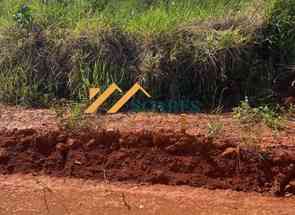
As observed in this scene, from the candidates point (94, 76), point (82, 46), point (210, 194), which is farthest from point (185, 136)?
point (82, 46)

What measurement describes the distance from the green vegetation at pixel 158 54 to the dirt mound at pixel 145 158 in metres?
0.66

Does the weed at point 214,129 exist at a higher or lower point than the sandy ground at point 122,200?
higher

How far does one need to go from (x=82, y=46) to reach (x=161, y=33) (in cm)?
81

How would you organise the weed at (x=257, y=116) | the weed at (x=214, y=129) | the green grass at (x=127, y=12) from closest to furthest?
the weed at (x=214, y=129)
the weed at (x=257, y=116)
the green grass at (x=127, y=12)

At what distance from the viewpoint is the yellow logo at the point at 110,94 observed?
4.94 metres

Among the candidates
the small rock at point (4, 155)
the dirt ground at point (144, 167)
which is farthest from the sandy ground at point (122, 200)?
the small rock at point (4, 155)

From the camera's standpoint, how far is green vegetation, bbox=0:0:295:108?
507 cm

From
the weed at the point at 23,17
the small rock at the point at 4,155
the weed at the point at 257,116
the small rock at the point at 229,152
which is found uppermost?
the weed at the point at 23,17

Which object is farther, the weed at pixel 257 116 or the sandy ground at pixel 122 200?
the weed at pixel 257 116

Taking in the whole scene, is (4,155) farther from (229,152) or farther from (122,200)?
(229,152)

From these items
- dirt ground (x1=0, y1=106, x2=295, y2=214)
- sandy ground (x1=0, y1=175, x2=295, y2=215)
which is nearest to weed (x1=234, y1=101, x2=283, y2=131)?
dirt ground (x1=0, y1=106, x2=295, y2=214)

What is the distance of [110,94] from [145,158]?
89cm

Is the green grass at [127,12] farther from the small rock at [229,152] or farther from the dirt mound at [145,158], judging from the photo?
the small rock at [229,152]

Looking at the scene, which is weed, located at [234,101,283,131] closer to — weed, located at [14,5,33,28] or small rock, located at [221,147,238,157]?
small rock, located at [221,147,238,157]
